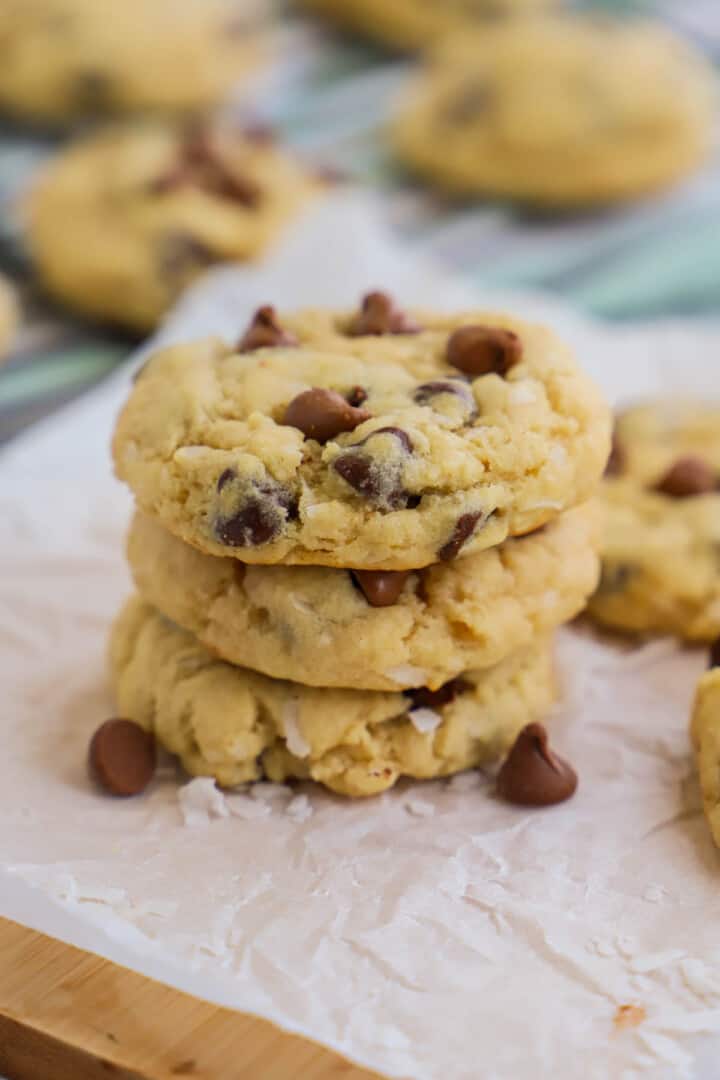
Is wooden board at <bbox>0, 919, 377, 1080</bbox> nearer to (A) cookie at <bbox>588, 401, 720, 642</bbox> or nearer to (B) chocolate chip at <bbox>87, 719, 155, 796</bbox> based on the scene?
(B) chocolate chip at <bbox>87, 719, 155, 796</bbox>

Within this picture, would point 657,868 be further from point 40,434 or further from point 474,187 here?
point 474,187

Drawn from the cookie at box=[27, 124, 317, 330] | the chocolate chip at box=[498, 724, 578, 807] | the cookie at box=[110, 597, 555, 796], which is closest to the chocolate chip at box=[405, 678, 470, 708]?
the cookie at box=[110, 597, 555, 796]

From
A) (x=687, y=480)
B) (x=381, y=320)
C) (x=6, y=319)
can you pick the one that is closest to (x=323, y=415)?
(x=381, y=320)

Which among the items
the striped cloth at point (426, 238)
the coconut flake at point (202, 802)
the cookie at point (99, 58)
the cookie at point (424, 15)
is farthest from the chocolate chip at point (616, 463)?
the cookie at point (424, 15)

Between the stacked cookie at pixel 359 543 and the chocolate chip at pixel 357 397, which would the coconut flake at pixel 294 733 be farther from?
the chocolate chip at pixel 357 397

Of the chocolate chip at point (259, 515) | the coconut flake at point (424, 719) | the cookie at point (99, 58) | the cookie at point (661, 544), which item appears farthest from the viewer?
the cookie at point (99, 58)

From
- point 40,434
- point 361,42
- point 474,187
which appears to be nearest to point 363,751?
point 40,434

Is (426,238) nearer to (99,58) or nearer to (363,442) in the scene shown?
(99,58)
